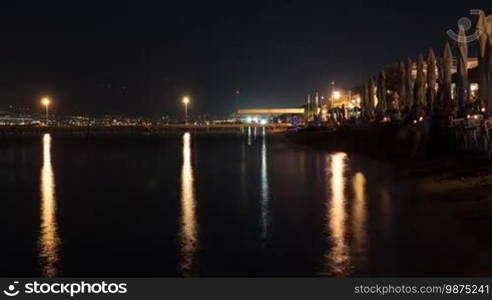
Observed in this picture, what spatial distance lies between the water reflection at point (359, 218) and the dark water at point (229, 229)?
27 mm

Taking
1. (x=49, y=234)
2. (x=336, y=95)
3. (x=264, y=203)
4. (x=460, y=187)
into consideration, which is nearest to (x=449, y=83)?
(x=460, y=187)

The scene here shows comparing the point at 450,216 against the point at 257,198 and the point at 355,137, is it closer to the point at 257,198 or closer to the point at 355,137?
the point at 257,198

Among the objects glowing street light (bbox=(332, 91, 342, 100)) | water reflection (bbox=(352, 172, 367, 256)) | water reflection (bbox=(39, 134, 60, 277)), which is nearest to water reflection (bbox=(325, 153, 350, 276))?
water reflection (bbox=(352, 172, 367, 256))

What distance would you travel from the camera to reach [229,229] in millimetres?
15367

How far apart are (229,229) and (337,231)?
225 centimetres

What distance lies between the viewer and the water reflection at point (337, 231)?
448 inches

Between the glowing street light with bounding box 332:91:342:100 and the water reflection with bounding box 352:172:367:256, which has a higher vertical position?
the glowing street light with bounding box 332:91:342:100

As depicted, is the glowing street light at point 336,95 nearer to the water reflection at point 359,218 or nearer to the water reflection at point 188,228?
the water reflection at point 188,228

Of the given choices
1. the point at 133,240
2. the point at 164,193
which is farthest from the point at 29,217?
the point at 164,193

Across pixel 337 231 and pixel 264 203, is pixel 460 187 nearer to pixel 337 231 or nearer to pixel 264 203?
pixel 264 203

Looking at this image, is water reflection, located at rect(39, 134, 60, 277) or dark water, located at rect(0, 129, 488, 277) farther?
water reflection, located at rect(39, 134, 60, 277)

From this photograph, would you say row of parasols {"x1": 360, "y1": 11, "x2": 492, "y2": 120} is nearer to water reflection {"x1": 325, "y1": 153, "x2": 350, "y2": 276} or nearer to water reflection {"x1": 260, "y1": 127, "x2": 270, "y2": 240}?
water reflection {"x1": 325, "y1": 153, "x2": 350, "y2": 276}

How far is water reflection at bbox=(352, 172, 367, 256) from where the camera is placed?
42.7 feet

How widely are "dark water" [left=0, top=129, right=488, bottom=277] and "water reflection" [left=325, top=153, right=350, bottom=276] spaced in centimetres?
3
